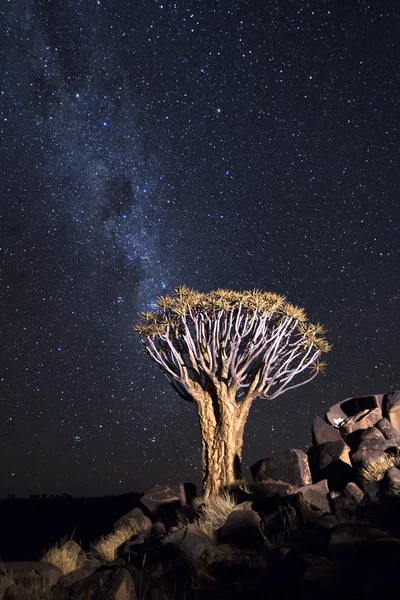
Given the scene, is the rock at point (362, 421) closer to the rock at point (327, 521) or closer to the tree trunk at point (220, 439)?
the tree trunk at point (220, 439)

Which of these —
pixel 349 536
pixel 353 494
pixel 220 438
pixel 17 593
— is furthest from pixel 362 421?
pixel 17 593

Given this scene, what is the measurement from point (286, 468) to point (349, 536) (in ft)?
14.9

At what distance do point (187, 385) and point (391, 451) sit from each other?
519 centimetres

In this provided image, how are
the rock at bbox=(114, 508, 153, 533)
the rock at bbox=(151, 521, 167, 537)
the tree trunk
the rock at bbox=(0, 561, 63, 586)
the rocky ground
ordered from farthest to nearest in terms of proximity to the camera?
the tree trunk → the rock at bbox=(114, 508, 153, 533) → the rock at bbox=(151, 521, 167, 537) → the rock at bbox=(0, 561, 63, 586) → the rocky ground

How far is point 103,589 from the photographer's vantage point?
612 centimetres

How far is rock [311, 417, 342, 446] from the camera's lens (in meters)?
11.9

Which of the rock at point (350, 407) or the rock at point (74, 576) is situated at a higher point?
the rock at point (350, 407)

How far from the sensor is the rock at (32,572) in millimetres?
7391

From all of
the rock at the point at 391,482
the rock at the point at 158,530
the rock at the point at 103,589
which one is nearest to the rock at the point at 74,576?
the rock at the point at 103,589

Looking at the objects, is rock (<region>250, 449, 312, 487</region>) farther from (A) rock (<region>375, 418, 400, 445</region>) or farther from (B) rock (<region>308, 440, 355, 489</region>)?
(A) rock (<region>375, 418, 400, 445</region>)

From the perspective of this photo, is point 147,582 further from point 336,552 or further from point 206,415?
point 206,415

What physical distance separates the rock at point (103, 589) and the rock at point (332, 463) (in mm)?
4630

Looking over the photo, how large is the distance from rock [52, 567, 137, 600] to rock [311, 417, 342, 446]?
6.39 m

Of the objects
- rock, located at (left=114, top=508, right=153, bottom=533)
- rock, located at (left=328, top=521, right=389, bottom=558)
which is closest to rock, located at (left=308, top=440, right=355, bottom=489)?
rock, located at (left=328, top=521, right=389, bottom=558)
